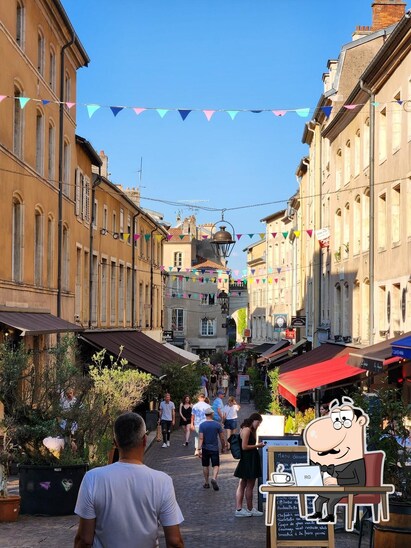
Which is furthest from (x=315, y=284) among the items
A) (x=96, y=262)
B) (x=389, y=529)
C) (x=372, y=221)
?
(x=389, y=529)

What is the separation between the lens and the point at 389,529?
9.00 metres

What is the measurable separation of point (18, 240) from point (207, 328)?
206 feet

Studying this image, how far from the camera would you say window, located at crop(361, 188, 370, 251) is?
2723 centimetres

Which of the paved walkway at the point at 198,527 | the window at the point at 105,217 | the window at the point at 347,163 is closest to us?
the paved walkway at the point at 198,527

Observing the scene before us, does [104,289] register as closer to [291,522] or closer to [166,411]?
[166,411]

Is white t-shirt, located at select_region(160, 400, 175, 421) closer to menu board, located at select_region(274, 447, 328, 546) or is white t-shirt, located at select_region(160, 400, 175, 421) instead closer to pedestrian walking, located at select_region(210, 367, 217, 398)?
menu board, located at select_region(274, 447, 328, 546)

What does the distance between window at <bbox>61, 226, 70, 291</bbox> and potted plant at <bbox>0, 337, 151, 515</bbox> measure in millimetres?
13804

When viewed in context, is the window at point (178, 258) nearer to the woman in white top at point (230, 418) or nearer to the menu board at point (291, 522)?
the woman in white top at point (230, 418)

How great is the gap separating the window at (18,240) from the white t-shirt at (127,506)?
18.1 meters

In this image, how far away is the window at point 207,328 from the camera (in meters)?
85.5

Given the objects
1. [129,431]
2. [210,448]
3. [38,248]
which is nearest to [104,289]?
[38,248]

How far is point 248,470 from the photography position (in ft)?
47.2

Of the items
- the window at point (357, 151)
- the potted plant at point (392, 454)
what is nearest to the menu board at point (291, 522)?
the potted plant at point (392, 454)

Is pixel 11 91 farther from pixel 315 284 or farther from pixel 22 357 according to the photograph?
pixel 315 284
